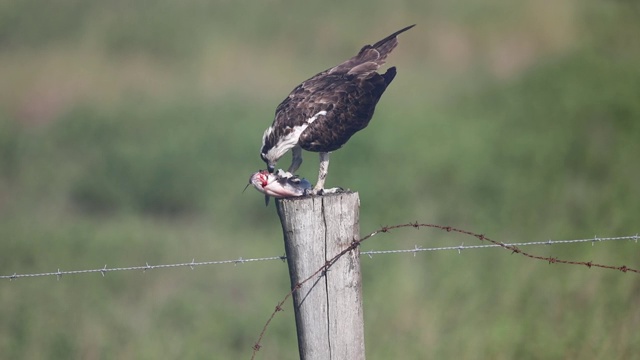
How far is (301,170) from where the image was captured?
15078 millimetres

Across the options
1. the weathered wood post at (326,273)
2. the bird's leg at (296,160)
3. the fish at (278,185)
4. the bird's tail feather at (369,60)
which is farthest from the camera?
the bird's tail feather at (369,60)

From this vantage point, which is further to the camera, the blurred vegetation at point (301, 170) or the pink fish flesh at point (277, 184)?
the blurred vegetation at point (301, 170)

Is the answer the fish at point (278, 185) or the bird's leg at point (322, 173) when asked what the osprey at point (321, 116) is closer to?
the bird's leg at point (322, 173)

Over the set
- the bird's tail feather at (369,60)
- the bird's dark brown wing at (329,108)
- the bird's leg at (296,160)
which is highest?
the bird's tail feather at (369,60)

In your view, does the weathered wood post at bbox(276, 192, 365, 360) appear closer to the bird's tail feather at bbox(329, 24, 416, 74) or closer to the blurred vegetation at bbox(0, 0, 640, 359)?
the bird's tail feather at bbox(329, 24, 416, 74)

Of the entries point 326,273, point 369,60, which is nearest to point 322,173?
point 369,60

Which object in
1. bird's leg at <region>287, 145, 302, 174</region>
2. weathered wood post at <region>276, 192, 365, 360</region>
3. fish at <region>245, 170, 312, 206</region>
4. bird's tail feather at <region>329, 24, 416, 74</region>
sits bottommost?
weathered wood post at <region>276, 192, 365, 360</region>

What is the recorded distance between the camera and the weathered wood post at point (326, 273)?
17.4ft

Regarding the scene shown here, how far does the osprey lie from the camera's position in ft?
24.3

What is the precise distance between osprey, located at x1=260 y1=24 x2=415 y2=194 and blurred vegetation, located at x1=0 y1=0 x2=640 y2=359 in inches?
123

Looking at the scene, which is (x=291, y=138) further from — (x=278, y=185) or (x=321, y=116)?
(x=278, y=185)

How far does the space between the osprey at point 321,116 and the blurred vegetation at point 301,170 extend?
3.11 metres

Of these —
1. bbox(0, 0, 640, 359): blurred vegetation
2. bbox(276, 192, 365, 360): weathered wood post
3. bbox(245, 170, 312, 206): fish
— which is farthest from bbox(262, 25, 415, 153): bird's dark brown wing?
bbox(0, 0, 640, 359): blurred vegetation

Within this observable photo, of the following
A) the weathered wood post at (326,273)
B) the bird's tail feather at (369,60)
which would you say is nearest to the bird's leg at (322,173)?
the bird's tail feather at (369,60)
